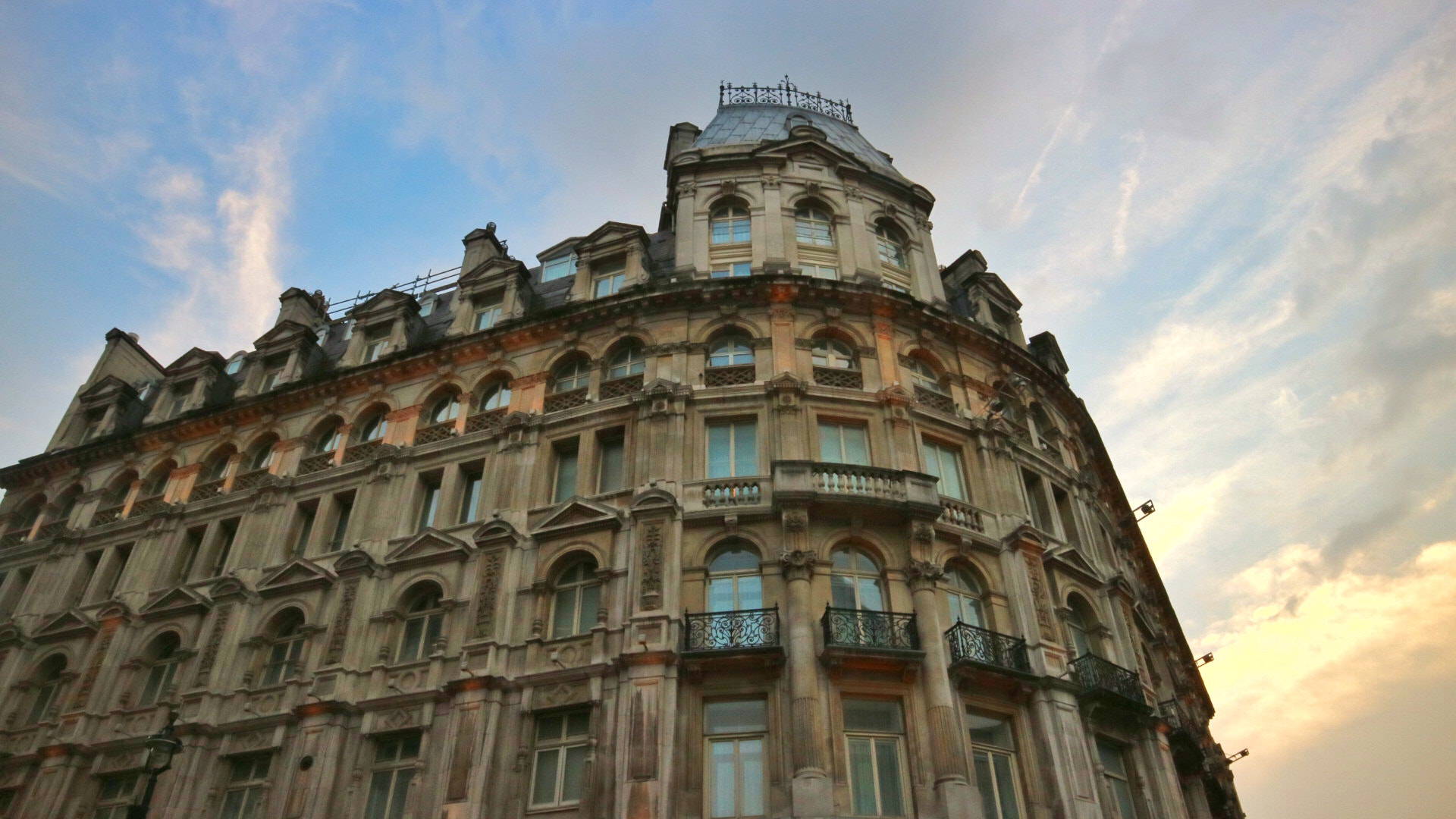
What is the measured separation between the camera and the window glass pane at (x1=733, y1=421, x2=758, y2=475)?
75.0 ft

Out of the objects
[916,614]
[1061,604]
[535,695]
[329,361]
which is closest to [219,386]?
[329,361]

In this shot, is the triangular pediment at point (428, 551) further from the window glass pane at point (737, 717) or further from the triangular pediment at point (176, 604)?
the window glass pane at point (737, 717)

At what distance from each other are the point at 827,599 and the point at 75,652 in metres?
21.9

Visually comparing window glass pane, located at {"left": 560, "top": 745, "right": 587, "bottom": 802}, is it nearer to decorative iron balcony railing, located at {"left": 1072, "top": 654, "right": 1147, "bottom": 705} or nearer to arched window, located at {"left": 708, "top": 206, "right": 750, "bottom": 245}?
decorative iron balcony railing, located at {"left": 1072, "top": 654, "right": 1147, "bottom": 705}

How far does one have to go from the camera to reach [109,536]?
29.9m

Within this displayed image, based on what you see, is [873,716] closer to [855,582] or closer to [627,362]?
[855,582]

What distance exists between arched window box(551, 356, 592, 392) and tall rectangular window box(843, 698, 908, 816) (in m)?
11.7

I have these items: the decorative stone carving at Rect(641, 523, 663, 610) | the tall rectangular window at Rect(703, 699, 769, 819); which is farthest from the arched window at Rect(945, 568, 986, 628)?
the decorative stone carving at Rect(641, 523, 663, 610)

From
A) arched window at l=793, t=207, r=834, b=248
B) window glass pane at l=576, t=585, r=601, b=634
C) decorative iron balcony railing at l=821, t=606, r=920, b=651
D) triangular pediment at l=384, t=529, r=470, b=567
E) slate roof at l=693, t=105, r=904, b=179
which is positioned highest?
slate roof at l=693, t=105, r=904, b=179

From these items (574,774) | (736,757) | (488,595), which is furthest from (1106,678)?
(488,595)

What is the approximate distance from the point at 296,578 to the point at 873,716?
15.4m

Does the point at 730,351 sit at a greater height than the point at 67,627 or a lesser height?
greater

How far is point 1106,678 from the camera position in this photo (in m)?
A: 22.4

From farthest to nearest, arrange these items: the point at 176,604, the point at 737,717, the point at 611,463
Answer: the point at 176,604 < the point at 611,463 < the point at 737,717
